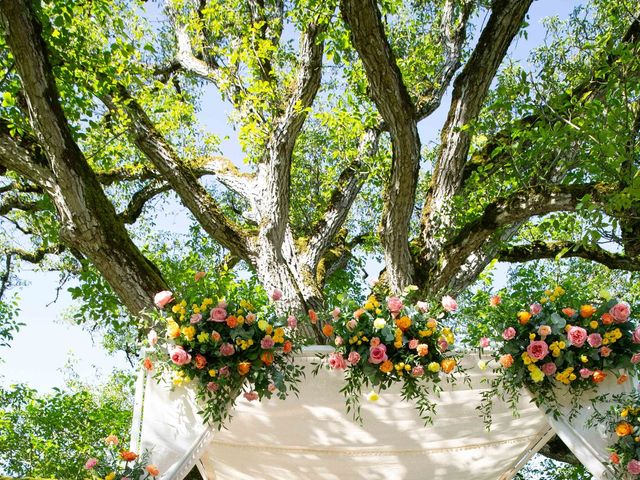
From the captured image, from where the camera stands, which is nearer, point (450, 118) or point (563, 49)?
point (450, 118)

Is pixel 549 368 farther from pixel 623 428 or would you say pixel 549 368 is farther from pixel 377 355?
pixel 377 355

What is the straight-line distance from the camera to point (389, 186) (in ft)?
15.5

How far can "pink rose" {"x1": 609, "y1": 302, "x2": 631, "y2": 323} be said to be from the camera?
Answer: 3330 millimetres

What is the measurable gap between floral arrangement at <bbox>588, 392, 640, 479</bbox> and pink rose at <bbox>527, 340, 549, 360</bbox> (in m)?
0.41

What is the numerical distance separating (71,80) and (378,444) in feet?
12.6

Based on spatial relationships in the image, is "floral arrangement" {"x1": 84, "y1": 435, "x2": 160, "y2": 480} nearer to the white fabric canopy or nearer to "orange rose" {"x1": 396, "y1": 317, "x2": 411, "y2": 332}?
the white fabric canopy

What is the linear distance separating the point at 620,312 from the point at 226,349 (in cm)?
214

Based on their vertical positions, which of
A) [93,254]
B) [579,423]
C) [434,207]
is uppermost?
[434,207]

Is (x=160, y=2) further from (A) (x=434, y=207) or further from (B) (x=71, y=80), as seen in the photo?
(A) (x=434, y=207)

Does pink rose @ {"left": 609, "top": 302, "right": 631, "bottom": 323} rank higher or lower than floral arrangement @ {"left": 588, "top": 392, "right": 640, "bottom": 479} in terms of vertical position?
higher

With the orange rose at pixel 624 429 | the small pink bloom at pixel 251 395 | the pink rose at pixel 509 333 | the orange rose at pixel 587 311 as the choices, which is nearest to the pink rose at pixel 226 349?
the small pink bloom at pixel 251 395

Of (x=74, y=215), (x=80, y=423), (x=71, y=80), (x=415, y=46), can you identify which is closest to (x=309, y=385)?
(x=74, y=215)

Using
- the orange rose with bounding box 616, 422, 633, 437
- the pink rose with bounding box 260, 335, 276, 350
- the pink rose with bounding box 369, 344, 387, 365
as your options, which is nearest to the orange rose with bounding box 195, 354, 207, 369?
the pink rose with bounding box 260, 335, 276, 350

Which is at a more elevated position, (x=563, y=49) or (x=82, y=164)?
(x=563, y=49)
